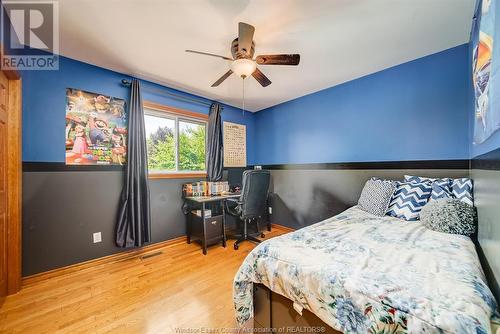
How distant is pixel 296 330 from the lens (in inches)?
39.9

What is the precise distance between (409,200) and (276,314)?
1.71 metres

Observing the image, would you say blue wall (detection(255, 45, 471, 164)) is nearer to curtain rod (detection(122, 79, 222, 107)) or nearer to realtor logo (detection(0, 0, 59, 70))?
curtain rod (detection(122, 79, 222, 107))

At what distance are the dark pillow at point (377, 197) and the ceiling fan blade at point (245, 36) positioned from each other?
1.97 metres

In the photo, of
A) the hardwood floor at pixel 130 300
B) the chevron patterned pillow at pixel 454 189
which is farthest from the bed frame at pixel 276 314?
the chevron patterned pillow at pixel 454 189

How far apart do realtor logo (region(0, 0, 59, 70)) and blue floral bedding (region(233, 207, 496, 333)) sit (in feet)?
7.99

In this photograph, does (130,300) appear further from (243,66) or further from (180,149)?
(243,66)

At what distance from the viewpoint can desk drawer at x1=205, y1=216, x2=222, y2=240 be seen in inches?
104

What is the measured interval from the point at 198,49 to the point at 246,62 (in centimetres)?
60

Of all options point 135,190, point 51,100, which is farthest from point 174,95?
point 135,190

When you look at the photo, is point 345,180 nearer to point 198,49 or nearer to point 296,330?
point 296,330

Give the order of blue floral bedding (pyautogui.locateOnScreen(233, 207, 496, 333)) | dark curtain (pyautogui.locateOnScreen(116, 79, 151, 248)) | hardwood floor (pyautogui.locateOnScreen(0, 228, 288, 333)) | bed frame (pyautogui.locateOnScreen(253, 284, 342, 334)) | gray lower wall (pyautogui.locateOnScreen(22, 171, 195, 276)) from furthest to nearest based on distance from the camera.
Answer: dark curtain (pyautogui.locateOnScreen(116, 79, 151, 248)), gray lower wall (pyautogui.locateOnScreen(22, 171, 195, 276)), hardwood floor (pyautogui.locateOnScreen(0, 228, 288, 333)), bed frame (pyautogui.locateOnScreen(253, 284, 342, 334)), blue floral bedding (pyautogui.locateOnScreen(233, 207, 496, 333))

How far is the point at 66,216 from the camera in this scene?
2074 mm

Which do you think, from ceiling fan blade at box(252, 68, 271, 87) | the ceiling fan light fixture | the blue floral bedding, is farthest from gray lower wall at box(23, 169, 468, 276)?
the ceiling fan light fixture

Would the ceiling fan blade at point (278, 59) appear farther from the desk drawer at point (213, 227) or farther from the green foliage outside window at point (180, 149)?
the desk drawer at point (213, 227)
